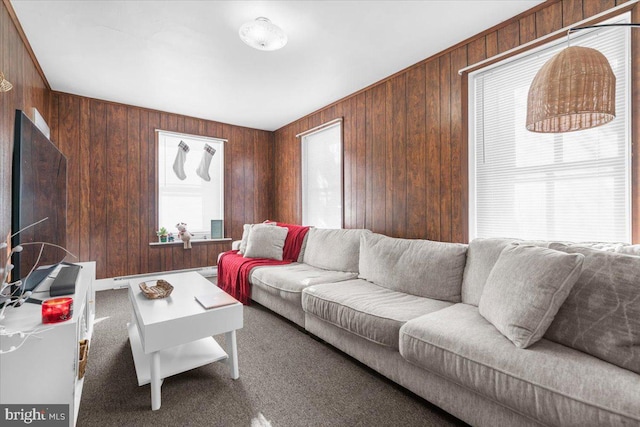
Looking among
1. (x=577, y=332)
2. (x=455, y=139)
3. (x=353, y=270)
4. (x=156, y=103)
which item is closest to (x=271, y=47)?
(x=455, y=139)

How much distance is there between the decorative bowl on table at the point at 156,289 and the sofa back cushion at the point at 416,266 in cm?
158

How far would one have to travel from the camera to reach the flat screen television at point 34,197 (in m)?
1.66

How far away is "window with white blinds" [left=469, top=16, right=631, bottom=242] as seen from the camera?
183cm

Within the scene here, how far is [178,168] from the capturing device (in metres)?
4.43

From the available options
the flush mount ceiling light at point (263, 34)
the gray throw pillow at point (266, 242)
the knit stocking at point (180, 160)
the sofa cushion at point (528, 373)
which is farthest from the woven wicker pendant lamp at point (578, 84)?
the knit stocking at point (180, 160)

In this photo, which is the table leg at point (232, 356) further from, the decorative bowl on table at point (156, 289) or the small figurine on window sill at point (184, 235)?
the small figurine on window sill at point (184, 235)

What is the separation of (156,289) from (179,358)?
0.53 meters

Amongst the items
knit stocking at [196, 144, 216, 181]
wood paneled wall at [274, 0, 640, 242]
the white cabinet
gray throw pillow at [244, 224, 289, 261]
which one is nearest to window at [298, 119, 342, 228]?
wood paneled wall at [274, 0, 640, 242]

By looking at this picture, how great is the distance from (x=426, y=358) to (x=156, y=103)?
166 inches

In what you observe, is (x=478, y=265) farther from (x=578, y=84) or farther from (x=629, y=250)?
(x=578, y=84)

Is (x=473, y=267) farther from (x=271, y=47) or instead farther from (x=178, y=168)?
(x=178, y=168)

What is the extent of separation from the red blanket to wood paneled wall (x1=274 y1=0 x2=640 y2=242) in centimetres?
72

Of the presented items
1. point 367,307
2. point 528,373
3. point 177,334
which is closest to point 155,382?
point 177,334

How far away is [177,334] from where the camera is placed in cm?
165
